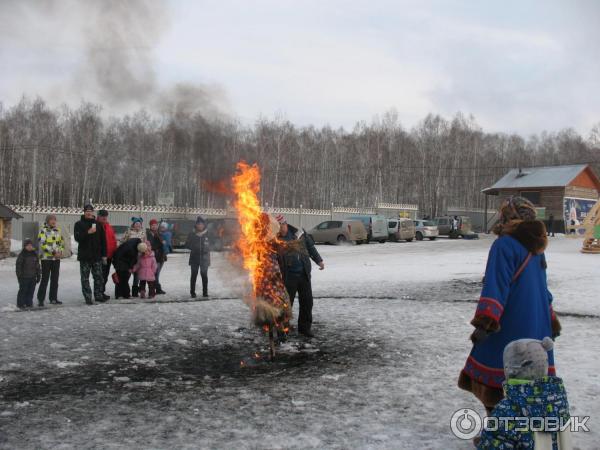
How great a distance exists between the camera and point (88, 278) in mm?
10602

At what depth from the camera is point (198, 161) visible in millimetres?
13180

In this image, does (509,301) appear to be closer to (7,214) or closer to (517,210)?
(517,210)

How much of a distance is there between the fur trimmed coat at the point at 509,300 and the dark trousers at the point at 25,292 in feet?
28.9

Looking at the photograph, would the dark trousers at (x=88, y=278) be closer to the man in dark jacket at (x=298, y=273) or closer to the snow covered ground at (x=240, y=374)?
the snow covered ground at (x=240, y=374)

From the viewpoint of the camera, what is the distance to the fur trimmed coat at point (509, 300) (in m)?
3.74

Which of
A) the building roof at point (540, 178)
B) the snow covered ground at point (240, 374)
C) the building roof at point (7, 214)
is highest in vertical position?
the building roof at point (540, 178)

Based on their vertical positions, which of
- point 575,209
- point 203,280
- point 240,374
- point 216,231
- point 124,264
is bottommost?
point 240,374

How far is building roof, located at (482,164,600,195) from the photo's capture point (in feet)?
137

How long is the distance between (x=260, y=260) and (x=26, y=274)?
5.54 meters

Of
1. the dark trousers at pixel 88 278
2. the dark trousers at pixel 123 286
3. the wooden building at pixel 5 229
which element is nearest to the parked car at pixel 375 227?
the wooden building at pixel 5 229

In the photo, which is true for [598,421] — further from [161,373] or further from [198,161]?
[198,161]

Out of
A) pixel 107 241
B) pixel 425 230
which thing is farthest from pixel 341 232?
pixel 107 241

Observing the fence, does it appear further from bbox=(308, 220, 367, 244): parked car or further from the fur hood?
the fur hood

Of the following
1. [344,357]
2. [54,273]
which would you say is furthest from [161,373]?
[54,273]
